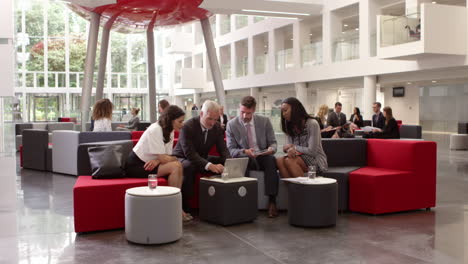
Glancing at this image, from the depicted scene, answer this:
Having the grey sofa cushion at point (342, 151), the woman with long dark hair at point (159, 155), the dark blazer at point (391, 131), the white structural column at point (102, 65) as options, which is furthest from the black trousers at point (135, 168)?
the white structural column at point (102, 65)

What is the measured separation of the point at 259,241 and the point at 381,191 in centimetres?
197

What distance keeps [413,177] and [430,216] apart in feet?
1.75

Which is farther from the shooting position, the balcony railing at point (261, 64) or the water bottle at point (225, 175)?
the balcony railing at point (261, 64)

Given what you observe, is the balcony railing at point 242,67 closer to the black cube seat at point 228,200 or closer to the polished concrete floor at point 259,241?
the polished concrete floor at point 259,241

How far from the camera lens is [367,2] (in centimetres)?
1950

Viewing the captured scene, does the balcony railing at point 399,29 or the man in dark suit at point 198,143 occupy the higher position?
the balcony railing at point 399,29

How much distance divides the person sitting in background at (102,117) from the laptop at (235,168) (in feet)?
14.2

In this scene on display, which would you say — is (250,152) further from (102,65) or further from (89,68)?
(102,65)

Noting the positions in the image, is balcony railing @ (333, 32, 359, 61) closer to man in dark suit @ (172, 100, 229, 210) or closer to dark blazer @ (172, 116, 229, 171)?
dark blazer @ (172, 116, 229, 171)

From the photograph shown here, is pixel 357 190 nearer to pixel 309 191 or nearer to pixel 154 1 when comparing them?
pixel 309 191

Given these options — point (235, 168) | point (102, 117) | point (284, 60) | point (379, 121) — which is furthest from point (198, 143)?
point (284, 60)

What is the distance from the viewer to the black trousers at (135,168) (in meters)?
5.48

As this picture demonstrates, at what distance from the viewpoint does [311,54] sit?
75.6ft

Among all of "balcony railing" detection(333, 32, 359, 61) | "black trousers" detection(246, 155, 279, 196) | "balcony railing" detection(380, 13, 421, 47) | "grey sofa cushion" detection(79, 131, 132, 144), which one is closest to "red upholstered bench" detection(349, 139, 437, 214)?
"black trousers" detection(246, 155, 279, 196)
